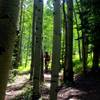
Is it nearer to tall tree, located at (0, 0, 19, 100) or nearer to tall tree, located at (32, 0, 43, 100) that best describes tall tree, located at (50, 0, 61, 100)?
tall tree, located at (32, 0, 43, 100)

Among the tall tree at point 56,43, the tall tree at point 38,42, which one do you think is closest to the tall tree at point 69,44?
the tall tree at point 38,42

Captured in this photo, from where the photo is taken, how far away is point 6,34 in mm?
1594

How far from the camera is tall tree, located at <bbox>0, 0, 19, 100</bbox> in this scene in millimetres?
1579

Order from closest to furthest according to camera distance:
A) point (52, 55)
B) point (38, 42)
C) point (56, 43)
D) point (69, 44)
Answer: point (56, 43)
point (52, 55)
point (38, 42)
point (69, 44)

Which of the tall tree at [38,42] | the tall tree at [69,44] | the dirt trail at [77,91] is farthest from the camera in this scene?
the tall tree at [69,44]

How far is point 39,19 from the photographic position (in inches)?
417

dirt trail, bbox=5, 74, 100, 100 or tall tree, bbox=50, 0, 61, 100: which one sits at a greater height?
tall tree, bbox=50, 0, 61, 100

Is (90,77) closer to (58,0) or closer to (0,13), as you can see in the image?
(58,0)

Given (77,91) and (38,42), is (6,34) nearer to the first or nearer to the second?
(38,42)

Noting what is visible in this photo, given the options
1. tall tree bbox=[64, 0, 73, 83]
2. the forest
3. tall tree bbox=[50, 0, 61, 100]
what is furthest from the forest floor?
tall tree bbox=[50, 0, 61, 100]

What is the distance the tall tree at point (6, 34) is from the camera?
1579 millimetres

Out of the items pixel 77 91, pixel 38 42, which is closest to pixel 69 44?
pixel 77 91

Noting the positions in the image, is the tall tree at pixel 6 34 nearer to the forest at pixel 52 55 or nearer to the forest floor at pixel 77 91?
the forest at pixel 52 55

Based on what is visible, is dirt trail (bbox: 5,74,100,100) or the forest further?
dirt trail (bbox: 5,74,100,100)
